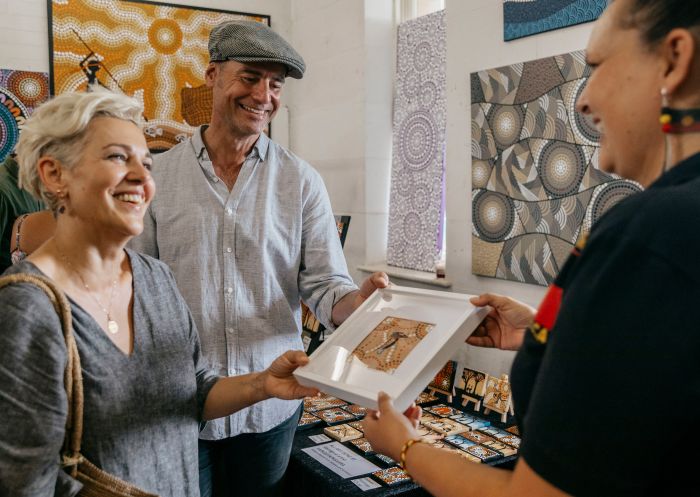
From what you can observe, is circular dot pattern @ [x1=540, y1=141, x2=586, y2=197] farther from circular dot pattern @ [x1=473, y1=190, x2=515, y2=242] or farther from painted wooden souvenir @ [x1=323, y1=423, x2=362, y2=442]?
painted wooden souvenir @ [x1=323, y1=423, x2=362, y2=442]

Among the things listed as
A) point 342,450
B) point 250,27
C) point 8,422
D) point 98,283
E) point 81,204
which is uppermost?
point 250,27

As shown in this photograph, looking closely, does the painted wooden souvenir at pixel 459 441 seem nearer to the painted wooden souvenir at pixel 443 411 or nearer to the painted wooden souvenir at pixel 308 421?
the painted wooden souvenir at pixel 443 411

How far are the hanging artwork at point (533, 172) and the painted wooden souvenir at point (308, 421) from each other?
1061 millimetres

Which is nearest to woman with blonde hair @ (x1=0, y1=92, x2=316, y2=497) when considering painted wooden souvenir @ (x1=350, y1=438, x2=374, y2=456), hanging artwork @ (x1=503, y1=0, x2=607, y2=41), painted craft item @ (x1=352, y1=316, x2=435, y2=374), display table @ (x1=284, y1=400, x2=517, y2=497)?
painted craft item @ (x1=352, y1=316, x2=435, y2=374)

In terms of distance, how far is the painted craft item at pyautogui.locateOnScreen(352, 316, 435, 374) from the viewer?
146 centimetres

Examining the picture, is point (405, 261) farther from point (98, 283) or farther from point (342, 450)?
point (98, 283)

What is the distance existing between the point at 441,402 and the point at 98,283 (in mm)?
2112

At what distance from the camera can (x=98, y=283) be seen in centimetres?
143

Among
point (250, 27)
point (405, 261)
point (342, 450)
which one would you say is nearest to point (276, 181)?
point (250, 27)

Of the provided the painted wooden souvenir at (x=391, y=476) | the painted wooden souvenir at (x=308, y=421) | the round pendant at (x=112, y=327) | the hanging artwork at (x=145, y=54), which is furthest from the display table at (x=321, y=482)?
the hanging artwork at (x=145, y=54)

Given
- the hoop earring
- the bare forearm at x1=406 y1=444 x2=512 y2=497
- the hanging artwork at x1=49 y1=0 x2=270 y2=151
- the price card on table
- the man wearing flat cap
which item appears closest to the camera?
the hoop earring

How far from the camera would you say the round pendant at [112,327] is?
1408 mm

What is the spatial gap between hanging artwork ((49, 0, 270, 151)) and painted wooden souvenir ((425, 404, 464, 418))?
2669mm

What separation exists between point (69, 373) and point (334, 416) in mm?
1951
